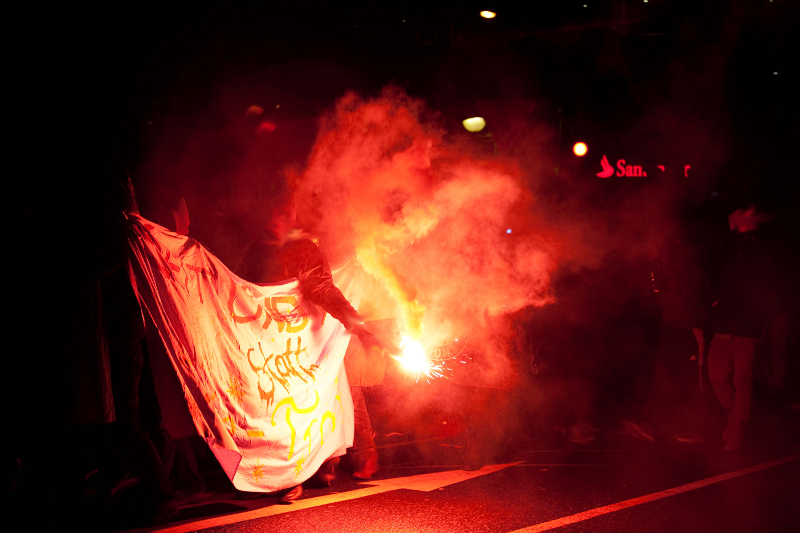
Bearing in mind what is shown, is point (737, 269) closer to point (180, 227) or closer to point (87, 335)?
point (180, 227)

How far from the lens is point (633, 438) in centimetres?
688

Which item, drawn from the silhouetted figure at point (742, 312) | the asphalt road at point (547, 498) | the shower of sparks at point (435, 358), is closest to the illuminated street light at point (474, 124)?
the silhouetted figure at point (742, 312)

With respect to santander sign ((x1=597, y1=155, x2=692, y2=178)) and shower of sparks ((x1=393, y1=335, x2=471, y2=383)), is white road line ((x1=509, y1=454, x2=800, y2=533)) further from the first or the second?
santander sign ((x1=597, y1=155, x2=692, y2=178))

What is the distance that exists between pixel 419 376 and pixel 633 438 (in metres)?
2.19

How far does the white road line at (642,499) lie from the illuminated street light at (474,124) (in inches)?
190

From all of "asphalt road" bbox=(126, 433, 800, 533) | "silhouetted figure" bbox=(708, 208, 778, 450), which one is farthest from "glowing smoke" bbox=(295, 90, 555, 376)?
"silhouetted figure" bbox=(708, 208, 778, 450)

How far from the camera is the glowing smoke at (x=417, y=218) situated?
246 inches

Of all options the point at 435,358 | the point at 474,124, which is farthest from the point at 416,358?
the point at 474,124

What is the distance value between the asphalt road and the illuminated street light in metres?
4.15

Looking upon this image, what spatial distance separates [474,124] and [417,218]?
8.99ft

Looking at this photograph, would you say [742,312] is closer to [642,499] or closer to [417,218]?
[642,499]

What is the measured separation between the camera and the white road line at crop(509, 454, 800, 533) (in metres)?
4.17

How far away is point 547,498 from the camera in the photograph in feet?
15.7

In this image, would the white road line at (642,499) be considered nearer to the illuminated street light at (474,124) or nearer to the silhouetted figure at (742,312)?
the silhouetted figure at (742,312)
